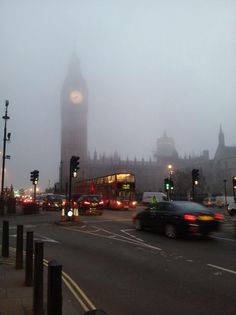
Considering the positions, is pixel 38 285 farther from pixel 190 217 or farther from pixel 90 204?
pixel 90 204

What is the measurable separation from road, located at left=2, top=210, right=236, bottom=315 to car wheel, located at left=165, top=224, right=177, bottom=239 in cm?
49

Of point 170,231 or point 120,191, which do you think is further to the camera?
point 120,191

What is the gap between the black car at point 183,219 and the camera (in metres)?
15.7

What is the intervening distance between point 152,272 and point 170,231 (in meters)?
7.10

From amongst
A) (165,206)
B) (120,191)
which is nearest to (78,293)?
(165,206)

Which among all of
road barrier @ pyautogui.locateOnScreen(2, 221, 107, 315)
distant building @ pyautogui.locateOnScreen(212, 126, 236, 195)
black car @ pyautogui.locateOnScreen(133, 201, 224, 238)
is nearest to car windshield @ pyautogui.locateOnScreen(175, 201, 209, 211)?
black car @ pyautogui.locateOnScreen(133, 201, 224, 238)

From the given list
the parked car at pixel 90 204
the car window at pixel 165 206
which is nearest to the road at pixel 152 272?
the car window at pixel 165 206

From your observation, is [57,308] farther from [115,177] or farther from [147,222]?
[115,177]

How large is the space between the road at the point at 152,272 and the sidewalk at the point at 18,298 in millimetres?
435

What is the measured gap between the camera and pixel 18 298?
683 cm

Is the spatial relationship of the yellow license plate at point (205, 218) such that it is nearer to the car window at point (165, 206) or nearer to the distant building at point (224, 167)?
the car window at point (165, 206)

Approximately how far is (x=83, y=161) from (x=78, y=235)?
11158 centimetres

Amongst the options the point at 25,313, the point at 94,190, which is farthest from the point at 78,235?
the point at 94,190

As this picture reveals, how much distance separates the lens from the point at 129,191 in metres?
42.2
